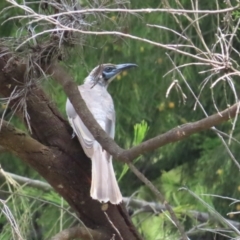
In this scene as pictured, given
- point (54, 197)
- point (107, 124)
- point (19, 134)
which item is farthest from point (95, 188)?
point (107, 124)

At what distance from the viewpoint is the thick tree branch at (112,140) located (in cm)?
138

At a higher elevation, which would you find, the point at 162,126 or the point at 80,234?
the point at 80,234

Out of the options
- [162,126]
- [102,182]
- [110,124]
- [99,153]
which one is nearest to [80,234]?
[102,182]

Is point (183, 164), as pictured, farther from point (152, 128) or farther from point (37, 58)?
point (37, 58)

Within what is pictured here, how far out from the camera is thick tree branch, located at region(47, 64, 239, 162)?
138 cm

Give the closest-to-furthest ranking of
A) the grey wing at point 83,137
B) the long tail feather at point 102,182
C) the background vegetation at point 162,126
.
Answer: the long tail feather at point 102,182 < the grey wing at point 83,137 < the background vegetation at point 162,126

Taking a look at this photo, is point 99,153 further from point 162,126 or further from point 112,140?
point 162,126

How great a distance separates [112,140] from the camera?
1.64 metres

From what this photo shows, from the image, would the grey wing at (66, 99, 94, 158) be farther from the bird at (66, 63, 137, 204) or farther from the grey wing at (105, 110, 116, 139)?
the grey wing at (105, 110, 116, 139)

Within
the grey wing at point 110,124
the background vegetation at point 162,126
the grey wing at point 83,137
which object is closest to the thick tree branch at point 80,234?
Answer: the grey wing at point 83,137

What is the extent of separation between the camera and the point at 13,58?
1742 millimetres

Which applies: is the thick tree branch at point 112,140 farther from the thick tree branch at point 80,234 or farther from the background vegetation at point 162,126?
the background vegetation at point 162,126

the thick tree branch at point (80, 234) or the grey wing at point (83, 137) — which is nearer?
the thick tree branch at point (80, 234)

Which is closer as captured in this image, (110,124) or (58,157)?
(58,157)
